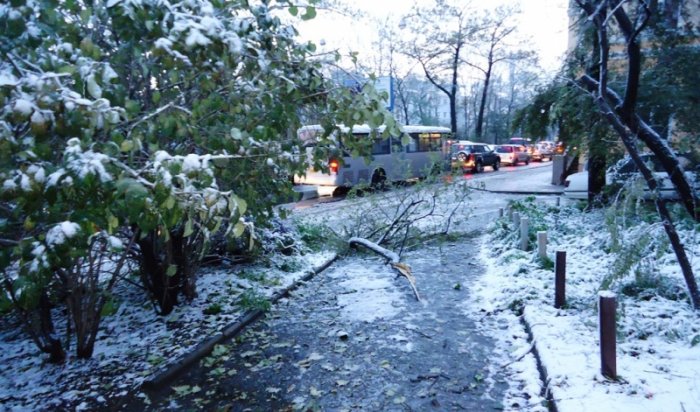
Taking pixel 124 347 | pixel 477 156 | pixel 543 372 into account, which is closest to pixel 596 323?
pixel 543 372

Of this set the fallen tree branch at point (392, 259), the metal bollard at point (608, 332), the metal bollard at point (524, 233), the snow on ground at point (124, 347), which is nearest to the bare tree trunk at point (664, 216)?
the metal bollard at point (608, 332)

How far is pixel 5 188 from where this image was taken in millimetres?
2170

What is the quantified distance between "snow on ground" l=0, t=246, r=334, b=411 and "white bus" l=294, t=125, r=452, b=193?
179cm

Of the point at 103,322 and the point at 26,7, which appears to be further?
the point at 103,322

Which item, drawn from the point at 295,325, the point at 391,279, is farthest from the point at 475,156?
the point at 295,325

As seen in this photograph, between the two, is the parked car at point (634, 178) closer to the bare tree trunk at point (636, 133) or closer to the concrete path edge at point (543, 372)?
the bare tree trunk at point (636, 133)

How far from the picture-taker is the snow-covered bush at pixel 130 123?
7.64 feet

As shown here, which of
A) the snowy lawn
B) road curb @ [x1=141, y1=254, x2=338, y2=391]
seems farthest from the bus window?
road curb @ [x1=141, y1=254, x2=338, y2=391]

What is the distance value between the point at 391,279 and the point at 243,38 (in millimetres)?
4492

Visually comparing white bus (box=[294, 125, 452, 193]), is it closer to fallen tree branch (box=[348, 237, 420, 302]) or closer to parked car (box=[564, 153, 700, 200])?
fallen tree branch (box=[348, 237, 420, 302])

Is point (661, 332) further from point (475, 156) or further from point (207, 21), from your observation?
point (475, 156)

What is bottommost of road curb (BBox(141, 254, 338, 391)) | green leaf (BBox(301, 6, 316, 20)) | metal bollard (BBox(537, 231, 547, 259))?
road curb (BBox(141, 254, 338, 391))

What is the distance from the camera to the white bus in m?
5.80

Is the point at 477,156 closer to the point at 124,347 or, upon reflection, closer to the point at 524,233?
the point at 524,233
